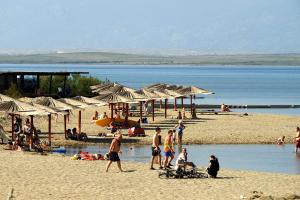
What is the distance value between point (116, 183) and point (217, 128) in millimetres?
19711

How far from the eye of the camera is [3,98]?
31938 millimetres

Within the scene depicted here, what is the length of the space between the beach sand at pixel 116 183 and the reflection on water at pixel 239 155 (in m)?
3.02

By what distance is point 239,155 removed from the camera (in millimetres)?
30266

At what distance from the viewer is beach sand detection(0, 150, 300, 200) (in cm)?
1869

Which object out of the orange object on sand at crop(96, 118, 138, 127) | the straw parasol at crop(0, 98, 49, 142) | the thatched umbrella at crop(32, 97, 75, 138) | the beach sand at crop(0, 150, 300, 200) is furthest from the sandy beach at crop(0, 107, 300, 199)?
the orange object on sand at crop(96, 118, 138, 127)

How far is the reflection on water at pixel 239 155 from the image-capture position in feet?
88.7

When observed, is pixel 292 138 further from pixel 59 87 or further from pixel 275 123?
pixel 59 87

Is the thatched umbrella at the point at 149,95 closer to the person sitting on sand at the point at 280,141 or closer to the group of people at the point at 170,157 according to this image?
the person sitting on sand at the point at 280,141

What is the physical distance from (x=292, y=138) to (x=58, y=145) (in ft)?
33.3

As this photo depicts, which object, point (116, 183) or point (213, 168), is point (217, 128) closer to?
point (213, 168)

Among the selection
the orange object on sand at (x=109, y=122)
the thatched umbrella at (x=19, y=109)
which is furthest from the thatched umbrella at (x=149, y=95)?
the thatched umbrella at (x=19, y=109)

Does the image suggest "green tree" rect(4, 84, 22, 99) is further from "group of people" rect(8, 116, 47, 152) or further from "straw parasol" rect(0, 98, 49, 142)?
"straw parasol" rect(0, 98, 49, 142)

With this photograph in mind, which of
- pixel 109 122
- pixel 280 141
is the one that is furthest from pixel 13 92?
pixel 280 141

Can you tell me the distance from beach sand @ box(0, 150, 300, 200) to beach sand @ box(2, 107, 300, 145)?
924cm
